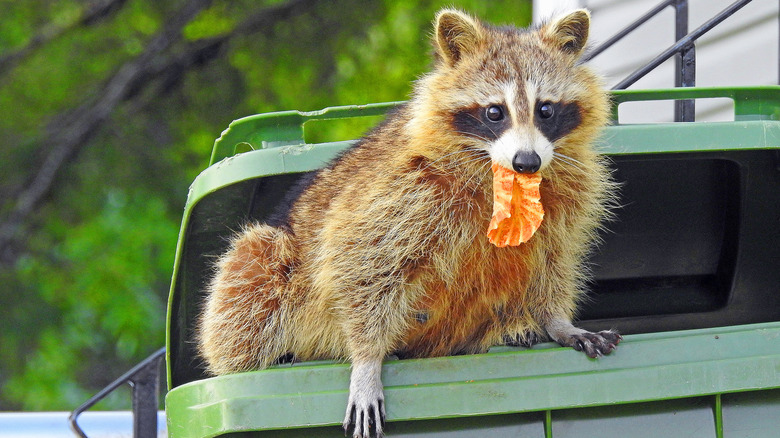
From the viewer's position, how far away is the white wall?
4.96 metres

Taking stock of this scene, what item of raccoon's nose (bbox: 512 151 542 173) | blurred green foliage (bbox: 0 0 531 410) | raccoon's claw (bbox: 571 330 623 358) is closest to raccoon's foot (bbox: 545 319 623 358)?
raccoon's claw (bbox: 571 330 623 358)

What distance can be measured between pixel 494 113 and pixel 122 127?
5316mm

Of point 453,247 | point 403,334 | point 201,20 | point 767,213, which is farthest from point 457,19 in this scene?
point 201,20

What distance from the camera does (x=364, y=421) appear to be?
2088 millimetres

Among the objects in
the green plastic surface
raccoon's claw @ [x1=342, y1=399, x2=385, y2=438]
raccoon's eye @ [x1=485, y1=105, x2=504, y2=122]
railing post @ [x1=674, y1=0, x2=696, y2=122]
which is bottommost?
raccoon's claw @ [x1=342, y1=399, x2=385, y2=438]

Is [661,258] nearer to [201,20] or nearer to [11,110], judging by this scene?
[201,20]

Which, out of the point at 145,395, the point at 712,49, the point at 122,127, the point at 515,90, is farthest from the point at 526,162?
the point at 122,127

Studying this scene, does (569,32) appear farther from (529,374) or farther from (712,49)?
(712,49)

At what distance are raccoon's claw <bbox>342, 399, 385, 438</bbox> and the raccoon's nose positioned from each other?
24.5 inches

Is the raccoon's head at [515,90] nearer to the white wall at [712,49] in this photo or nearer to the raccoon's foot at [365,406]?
the raccoon's foot at [365,406]

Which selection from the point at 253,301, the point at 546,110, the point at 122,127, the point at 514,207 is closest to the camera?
the point at 514,207

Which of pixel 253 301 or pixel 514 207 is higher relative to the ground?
pixel 514 207

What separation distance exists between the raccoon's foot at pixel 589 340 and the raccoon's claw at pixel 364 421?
48 centimetres

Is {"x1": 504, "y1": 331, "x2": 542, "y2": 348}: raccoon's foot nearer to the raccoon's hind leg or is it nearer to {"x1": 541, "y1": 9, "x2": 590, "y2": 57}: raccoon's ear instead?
the raccoon's hind leg
